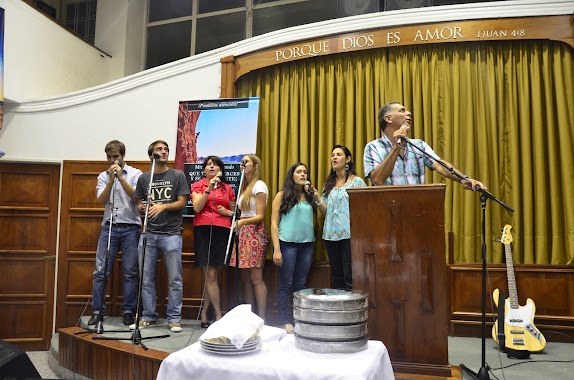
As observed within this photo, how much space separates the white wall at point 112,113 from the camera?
4844 mm

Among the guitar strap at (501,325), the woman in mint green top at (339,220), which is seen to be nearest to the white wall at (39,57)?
the woman in mint green top at (339,220)

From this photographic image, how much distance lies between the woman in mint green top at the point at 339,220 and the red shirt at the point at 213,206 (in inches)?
31.1

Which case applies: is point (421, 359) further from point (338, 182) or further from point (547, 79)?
point (547, 79)

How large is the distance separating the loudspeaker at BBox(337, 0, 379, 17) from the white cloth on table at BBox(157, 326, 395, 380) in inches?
189

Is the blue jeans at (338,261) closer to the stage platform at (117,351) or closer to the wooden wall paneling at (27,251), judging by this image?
the stage platform at (117,351)

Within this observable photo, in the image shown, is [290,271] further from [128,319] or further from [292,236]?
[128,319]

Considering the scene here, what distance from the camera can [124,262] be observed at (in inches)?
154

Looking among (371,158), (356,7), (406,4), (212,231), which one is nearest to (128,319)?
(212,231)

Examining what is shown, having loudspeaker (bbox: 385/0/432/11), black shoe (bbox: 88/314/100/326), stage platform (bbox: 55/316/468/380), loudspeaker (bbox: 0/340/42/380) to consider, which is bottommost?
stage platform (bbox: 55/316/468/380)

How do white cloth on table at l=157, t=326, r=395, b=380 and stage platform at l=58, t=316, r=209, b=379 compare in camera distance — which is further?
stage platform at l=58, t=316, r=209, b=379

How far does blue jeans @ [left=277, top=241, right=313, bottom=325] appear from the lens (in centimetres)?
370

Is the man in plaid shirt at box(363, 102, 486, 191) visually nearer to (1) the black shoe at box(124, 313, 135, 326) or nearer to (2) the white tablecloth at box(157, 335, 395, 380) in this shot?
(2) the white tablecloth at box(157, 335, 395, 380)

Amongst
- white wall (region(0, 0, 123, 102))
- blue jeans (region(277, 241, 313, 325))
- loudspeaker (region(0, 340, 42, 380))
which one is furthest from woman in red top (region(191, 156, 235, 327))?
white wall (region(0, 0, 123, 102))

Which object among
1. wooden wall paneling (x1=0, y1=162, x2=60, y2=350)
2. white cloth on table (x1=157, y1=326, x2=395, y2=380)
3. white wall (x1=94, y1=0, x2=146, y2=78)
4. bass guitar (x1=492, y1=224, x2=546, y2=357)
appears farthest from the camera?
Result: white wall (x1=94, y1=0, x2=146, y2=78)
